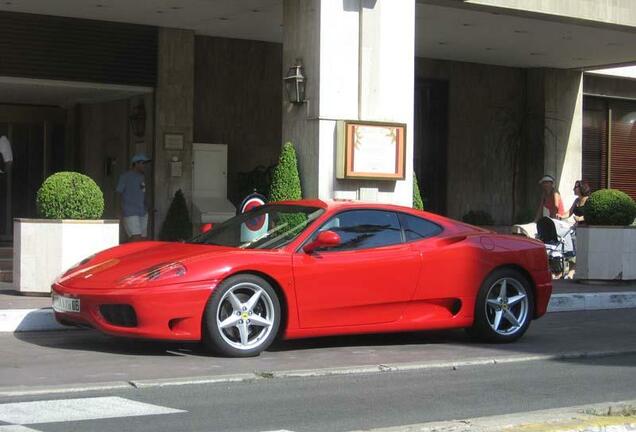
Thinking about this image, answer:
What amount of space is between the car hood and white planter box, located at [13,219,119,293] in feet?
7.70

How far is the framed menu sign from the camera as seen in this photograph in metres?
14.3

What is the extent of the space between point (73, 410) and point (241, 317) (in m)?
2.48

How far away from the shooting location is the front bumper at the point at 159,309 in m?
8.70

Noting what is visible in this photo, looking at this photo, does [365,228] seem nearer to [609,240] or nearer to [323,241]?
[323,241]

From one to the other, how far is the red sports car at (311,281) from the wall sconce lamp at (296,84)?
4.30 m

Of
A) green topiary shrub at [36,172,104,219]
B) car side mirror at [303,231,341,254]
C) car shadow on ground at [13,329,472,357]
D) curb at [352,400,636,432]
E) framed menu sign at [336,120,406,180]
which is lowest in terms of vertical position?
car shadow on ground at [13,329,472,357]

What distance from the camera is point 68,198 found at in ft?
39.9

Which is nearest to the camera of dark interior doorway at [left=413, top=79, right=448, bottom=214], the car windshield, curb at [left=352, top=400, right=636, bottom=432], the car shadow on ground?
curb at [left=352, top=400, right=636, bottom=432]

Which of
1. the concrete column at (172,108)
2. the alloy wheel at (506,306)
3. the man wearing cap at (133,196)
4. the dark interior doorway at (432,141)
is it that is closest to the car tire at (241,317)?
the alloy wheel at (506,306)

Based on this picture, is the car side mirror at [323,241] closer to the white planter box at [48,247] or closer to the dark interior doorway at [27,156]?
the white planter box at [48,247]

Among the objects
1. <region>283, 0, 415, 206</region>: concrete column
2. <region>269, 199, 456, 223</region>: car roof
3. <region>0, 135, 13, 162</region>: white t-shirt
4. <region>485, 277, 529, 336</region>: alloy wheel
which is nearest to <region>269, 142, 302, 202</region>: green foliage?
<region>283, 0, 415, 206</region>: concrete column

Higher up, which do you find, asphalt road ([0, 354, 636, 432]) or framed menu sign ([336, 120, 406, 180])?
framed menu sign ([336, 120, 406, 180])

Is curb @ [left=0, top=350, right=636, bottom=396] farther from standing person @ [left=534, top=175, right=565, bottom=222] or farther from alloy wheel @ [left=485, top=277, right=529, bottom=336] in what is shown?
standing person @ [left=534, top=175, right=565, bottom=222]

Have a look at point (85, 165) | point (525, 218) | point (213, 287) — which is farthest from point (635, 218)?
point (85, 165)
